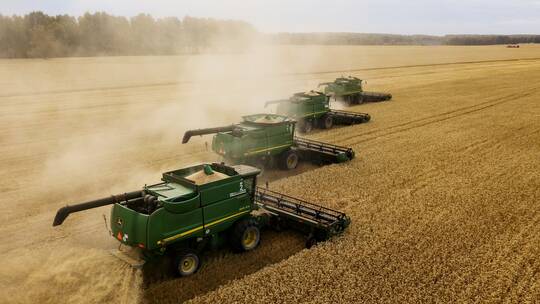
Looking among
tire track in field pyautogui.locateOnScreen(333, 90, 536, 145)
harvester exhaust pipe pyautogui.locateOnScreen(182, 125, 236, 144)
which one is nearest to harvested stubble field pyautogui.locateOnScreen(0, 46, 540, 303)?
tire track in field pyautogui.locateOnScreen(333, 90, 536, 145)

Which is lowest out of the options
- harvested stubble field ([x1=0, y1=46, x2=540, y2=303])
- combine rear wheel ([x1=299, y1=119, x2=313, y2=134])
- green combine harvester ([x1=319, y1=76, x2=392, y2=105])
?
harvested stubble field ([x1=0, y1=46, x2=540, y2=303])

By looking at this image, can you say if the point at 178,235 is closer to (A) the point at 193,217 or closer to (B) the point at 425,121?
(A) the point at 193,217

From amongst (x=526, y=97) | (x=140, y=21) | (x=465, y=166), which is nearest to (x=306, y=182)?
(x=465, y=166)

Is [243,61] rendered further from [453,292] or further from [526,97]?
[453,292]

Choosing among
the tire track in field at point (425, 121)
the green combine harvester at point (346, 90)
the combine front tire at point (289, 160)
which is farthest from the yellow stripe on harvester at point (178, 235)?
the green combine harvester at point (346, 90)

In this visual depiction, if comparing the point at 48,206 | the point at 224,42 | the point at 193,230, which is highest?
the point at 224,42

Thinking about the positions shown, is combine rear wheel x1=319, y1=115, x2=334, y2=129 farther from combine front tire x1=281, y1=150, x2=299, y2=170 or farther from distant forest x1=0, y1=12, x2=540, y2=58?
distant forest x1=0, y1=12, x2=540, y2=58
